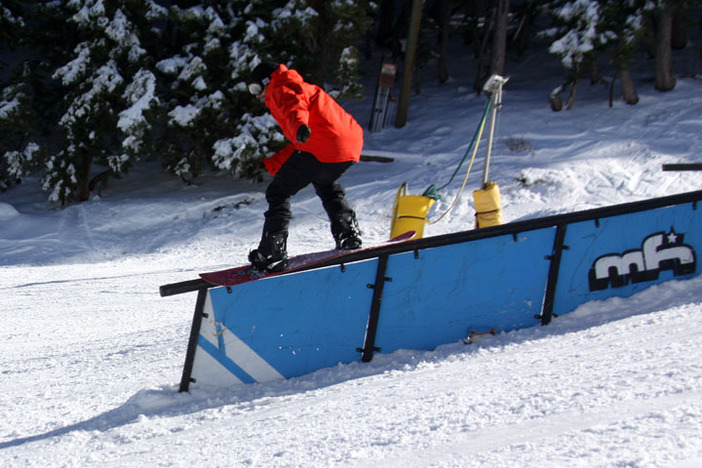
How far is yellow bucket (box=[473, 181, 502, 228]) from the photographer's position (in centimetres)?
545

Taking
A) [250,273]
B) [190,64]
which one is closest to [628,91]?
[190,64]

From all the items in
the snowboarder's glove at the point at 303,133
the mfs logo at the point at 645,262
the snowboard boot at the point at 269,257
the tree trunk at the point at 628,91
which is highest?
the tree trunk at the point at 628,91

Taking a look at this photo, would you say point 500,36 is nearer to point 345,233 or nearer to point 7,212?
point 7,212

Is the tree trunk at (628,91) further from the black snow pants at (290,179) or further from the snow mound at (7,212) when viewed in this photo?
the snow mound at (7,212)

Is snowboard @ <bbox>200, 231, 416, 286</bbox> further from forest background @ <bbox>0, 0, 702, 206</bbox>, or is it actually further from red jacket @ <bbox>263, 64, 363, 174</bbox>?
forest background @ <bbox>0, 0, 702, 206</bbox>

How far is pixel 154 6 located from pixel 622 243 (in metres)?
11.1

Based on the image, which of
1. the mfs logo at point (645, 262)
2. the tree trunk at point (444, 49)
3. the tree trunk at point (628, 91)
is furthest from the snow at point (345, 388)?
the tree trunk at point (444, 49)

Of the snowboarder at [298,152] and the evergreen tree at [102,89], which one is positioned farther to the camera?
the evergreen tree at [102,89]

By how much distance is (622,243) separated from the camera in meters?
4.58

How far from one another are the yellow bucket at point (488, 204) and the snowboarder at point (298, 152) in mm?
1314

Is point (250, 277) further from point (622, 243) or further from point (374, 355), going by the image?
point (622, 243)

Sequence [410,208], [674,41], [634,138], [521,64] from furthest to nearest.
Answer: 1. [521,64]
2. [674,41]
3. [634,138]
4. [410,208]

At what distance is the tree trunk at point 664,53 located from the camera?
1318 cm

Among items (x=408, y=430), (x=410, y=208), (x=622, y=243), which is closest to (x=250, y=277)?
(x=408, y=430)
